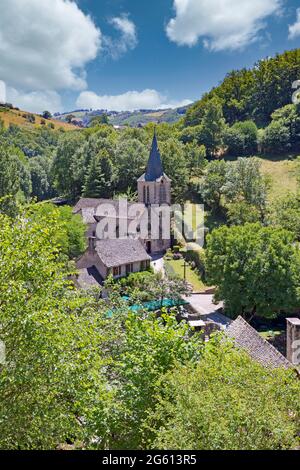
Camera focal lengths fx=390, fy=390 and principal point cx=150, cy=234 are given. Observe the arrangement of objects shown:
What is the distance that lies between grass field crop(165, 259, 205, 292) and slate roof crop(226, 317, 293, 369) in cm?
2172

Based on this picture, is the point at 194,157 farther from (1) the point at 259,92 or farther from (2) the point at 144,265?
(1) the point at 259,92

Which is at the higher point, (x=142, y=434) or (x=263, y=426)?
(x=263, y=426)

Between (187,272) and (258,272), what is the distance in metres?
18.0

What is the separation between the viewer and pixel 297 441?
10.7 meters

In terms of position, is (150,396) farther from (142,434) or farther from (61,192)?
(61,192)

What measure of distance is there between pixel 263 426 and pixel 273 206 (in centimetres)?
4716

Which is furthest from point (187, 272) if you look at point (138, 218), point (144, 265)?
point (138, 218)

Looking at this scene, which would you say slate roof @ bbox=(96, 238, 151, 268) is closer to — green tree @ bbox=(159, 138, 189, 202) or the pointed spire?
the pointed spire

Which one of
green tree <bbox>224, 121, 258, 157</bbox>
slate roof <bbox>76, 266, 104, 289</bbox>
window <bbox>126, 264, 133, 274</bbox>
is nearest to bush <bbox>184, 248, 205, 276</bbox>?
window <bbox>126, 264, 133, 274</bbox>

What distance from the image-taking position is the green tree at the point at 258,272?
34938mm

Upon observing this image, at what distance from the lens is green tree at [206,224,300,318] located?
34938 millimetres

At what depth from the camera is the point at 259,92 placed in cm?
10138

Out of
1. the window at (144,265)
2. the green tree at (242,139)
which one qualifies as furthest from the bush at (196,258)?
the green tree at (242,139)
